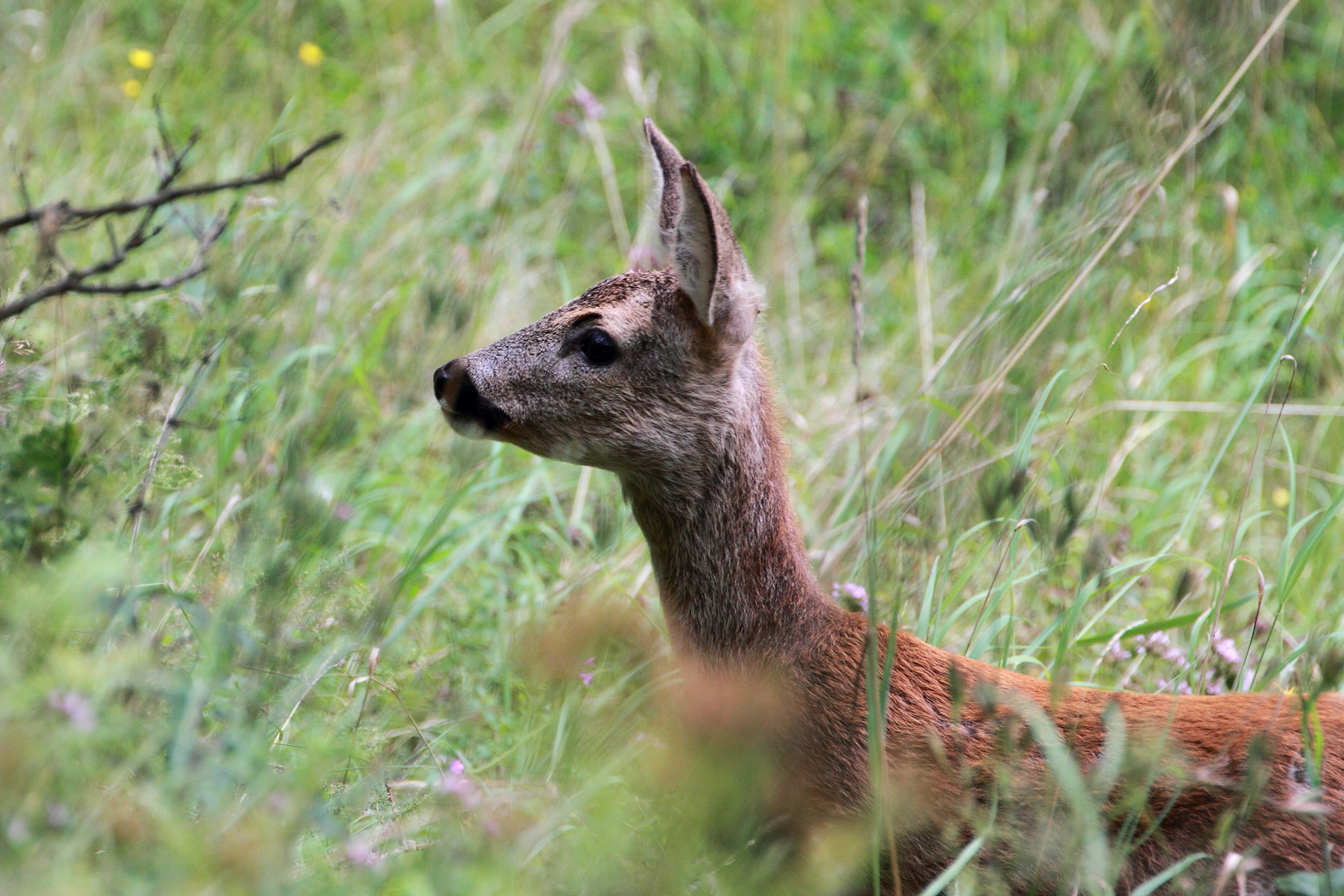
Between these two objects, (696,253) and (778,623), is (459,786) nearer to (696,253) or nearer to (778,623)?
(778,623)

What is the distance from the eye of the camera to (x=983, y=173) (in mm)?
6102

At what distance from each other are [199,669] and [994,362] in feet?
7.84

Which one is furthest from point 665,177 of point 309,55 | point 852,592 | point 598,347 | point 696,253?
point 309,55

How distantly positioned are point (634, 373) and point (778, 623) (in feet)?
2.17

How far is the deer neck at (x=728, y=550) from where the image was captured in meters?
2.65

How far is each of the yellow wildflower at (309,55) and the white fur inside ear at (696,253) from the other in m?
3.92

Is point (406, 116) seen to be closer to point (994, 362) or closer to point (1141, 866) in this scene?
point (994, 362)

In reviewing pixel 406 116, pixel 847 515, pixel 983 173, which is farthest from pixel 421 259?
pixel 983 173

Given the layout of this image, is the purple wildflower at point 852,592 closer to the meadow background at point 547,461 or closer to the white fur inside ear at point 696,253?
the meadow background at point 547,461

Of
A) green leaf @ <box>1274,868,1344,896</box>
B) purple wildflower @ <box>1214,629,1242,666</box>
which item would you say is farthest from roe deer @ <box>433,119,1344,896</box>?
purple wildflower @ <box>1214,629,1242,666</box>

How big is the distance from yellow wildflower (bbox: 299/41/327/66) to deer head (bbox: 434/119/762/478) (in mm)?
3724

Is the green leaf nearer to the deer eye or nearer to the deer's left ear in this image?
the deer's left ear

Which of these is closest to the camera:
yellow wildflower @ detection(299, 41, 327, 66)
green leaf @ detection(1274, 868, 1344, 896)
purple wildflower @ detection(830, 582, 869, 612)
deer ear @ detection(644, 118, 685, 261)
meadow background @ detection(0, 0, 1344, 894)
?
meadow background @ detection(0, 0, 1344, 894)

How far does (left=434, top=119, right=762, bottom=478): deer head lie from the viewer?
269 cm
